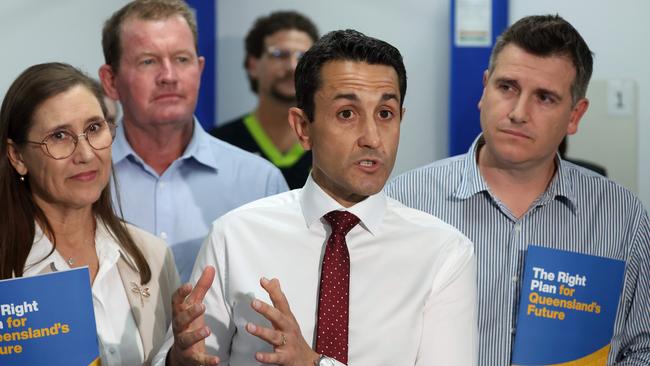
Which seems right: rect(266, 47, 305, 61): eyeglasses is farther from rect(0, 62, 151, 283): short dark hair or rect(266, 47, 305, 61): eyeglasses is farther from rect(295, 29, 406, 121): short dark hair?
rect(295, 29, 406, 121): short dark hair

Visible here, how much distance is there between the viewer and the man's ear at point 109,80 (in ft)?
10.8

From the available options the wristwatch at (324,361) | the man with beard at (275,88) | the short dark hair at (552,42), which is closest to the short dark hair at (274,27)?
the man with beard at (275,88)

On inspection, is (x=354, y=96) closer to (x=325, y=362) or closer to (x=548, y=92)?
(x=325, y=362)

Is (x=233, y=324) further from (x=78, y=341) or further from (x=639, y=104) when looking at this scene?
(x=639, y=104)

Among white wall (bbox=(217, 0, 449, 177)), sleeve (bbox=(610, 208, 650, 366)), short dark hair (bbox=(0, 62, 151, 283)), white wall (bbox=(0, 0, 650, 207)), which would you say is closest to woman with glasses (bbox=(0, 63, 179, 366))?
short dark hair (bbox=(0, 62, 151, 283))

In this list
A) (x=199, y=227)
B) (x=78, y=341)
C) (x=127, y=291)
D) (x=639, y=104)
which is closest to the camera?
(x=78, y=341)

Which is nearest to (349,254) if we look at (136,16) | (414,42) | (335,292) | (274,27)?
(335,292)

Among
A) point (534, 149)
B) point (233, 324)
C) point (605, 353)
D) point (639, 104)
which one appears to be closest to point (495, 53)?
point (534, 149)

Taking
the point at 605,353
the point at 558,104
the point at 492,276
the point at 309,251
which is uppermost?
the point at 558,104

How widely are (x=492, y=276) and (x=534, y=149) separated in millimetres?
383

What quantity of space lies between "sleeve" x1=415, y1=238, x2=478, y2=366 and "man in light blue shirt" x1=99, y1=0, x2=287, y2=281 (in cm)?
105

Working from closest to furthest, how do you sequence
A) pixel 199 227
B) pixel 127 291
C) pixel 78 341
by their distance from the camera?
pixel 78 341
pixel 127 291
pixel 199 227

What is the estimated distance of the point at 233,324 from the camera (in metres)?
2.34

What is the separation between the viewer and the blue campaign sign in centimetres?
225
